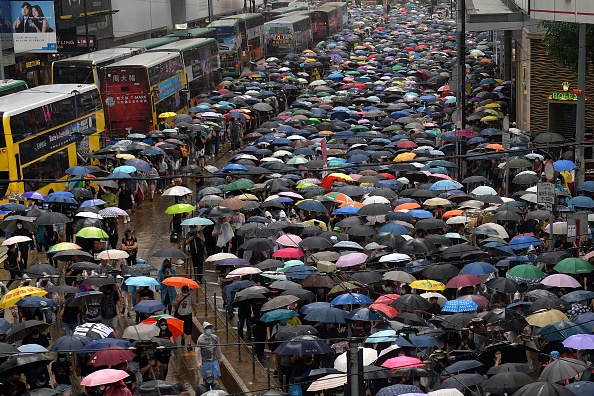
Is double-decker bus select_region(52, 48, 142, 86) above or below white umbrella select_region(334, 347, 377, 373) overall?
above

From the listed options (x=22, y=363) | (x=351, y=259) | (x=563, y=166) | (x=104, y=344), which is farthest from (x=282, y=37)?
(x=22, y=363)

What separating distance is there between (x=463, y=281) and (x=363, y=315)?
2.13 metres

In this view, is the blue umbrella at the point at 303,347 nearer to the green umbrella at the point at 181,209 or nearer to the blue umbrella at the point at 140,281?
the blue umbrella at the point at 140,281

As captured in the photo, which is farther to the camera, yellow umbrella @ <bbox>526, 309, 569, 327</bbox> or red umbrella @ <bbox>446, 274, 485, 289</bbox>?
red umbrella @ <bbox>446, 274, 485, 289</bbox>

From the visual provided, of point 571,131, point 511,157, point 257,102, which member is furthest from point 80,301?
point 257,102

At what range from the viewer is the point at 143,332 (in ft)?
47.6

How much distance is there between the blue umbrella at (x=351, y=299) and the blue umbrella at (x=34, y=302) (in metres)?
4.10

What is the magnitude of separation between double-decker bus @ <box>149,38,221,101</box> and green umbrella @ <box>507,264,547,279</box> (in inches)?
1128

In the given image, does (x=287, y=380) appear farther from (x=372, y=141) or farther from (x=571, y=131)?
(x=571, y=131)

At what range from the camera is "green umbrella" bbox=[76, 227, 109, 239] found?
64.2ft

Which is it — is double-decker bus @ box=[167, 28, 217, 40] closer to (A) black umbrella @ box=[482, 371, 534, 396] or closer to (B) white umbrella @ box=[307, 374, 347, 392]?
(B) white umbrella @ box=[307, 374, 347, 392]

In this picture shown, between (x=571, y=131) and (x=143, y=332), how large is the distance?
24.1 meters

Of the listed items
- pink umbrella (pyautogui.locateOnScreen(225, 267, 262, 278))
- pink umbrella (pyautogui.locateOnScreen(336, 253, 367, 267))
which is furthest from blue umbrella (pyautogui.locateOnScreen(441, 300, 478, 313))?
pink umbrella (pyautogui.locateOnScreen(225, 267, 262, 278))

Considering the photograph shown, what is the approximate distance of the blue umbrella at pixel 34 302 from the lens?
15766 mm
